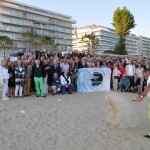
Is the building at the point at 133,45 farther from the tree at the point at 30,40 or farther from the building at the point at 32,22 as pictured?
the tree at the point at 30,40

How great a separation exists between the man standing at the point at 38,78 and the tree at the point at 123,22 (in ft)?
173

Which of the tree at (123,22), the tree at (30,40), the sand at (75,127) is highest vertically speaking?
the tree at (123,22)

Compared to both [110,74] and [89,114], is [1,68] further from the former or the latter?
[110,74]

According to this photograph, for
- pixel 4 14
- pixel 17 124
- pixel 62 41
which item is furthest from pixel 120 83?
pixel 62 41

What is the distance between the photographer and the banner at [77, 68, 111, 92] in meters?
14.5

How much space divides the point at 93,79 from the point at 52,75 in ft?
8.58

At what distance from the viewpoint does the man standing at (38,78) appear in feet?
41.0

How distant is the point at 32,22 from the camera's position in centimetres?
9531

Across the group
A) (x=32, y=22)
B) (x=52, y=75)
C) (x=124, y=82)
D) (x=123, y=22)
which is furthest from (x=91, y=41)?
(x=52, y=75)

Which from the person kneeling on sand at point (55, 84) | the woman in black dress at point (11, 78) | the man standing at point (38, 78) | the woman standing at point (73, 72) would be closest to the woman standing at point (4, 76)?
the woman in black dress at point (11, 78)

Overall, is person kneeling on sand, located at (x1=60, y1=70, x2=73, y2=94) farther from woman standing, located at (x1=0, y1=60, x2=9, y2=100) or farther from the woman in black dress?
woman standing, located at (x1=0, y1=60, x2=9, y2=100)

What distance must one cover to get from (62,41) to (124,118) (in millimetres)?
102802

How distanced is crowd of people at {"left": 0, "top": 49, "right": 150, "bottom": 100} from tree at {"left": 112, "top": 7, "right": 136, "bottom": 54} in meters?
48.2

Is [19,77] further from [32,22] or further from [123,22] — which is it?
[32,22]
